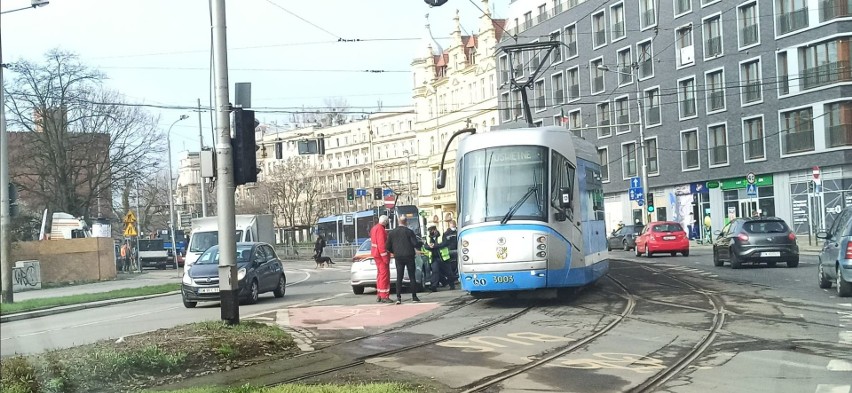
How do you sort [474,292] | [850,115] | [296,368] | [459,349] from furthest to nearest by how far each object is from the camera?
[850,115], [474,292], [459,349], [296,368]

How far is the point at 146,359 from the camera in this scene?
9.93 m

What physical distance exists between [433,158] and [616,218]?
75.6 ft

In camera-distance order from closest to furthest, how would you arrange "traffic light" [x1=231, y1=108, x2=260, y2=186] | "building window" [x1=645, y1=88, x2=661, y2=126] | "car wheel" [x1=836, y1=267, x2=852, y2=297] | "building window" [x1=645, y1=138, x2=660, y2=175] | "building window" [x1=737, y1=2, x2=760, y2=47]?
"traffic light" [x1=231, y1=108, x2=260, y2=186] < "car wheel" [x1=836, y1=267, x2=852, y2=297] < "building window" [x1=737, y1=2, x2=760, y2=47] < "building window" [x1=645, y1=88, x2=661, y2=126] < "building window" [x1=645, y1=138, x2=660, y2=175]

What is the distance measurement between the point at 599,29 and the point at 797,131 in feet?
65.6

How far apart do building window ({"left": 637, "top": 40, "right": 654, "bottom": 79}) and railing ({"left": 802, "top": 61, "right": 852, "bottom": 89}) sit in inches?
548

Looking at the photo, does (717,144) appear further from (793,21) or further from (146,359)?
(146,359)

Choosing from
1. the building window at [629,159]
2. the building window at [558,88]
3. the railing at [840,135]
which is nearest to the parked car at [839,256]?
the railing at [840,135]

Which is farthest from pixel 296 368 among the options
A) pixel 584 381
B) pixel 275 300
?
pixel 275 300

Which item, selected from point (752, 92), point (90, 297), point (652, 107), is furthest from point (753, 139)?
point (90, 297)

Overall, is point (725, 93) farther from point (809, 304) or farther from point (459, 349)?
point (459, 349)

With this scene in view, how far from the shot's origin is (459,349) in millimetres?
11531

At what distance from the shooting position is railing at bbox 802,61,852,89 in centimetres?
4525

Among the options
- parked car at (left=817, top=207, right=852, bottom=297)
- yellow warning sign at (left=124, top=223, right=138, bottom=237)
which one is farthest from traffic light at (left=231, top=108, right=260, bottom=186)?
yellow warning sign at (left=124, top=223, right=138, bottom=237)

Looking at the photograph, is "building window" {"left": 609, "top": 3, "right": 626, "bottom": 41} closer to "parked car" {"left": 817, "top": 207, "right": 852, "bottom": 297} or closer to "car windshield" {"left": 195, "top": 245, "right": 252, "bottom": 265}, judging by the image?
"car windshield" {"left": 195, "top": 245, "right": 252, "bottom": 265}
